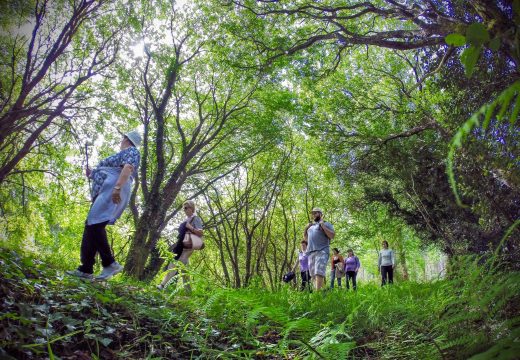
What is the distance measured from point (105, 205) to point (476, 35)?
201 inches

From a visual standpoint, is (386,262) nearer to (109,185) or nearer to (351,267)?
(351,267)

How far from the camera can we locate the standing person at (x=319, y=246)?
7953 millimetres

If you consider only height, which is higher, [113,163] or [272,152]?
[272,152]

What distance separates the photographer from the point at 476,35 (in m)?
0.90

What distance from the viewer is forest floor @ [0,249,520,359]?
217 cm

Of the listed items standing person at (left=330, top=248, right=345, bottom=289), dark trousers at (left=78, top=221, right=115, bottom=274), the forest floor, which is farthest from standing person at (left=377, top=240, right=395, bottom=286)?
dark trousers at (left=78, top=221, right=115, bottom=274)

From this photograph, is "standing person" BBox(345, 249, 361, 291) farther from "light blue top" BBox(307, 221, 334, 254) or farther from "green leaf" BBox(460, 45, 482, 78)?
"green leaf" BBox(460, 45, 482, 78)

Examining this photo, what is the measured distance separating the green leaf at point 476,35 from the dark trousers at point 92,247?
16.8ft

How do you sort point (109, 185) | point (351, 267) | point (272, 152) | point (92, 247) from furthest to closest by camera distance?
→ point (272, 152), point (351, 267), point (109, 185), point (92, 247)

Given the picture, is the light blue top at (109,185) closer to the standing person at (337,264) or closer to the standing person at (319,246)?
the standing person at (319,246)

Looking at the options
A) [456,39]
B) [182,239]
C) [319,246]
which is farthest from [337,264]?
[456,39]

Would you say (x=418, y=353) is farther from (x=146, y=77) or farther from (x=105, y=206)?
(x=146, y=77)

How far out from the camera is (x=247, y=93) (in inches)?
682

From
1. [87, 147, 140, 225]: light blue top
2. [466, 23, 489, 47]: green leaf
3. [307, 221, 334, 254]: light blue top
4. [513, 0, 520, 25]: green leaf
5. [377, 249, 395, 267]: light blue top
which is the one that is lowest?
[377, 249, 395, 267]: light blue top
